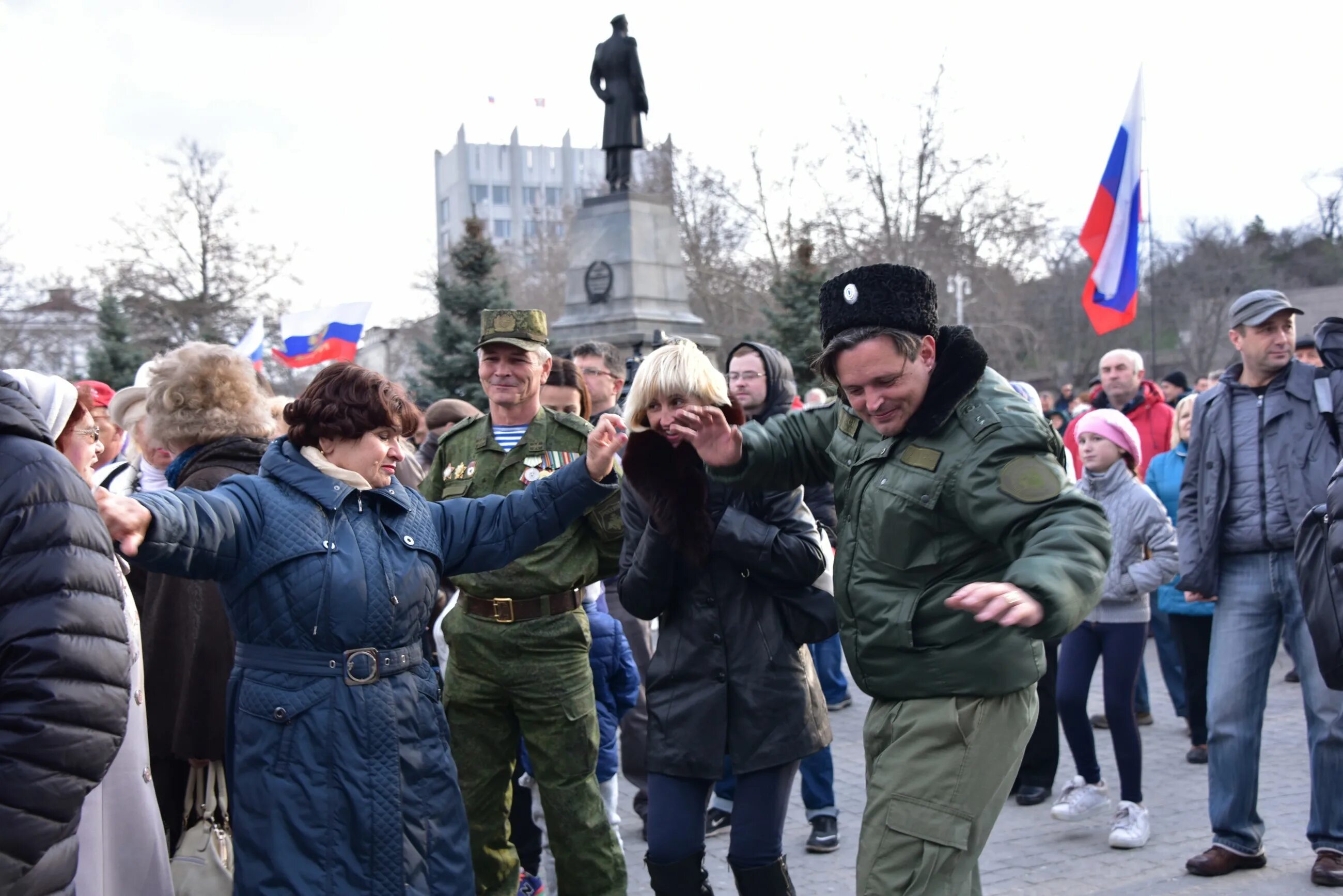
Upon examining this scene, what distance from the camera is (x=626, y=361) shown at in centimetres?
805

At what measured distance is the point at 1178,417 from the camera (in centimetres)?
771

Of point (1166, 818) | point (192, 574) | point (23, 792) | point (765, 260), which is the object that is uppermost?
point (765, 260)

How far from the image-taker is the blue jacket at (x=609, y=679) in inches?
200

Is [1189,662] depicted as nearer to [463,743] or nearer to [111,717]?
[463,743]

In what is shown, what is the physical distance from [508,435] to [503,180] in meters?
116

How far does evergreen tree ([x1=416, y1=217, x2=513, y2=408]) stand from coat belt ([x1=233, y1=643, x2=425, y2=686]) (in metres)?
13.2

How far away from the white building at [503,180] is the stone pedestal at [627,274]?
95793 millimetres

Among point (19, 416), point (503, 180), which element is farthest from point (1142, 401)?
point (503, 180)

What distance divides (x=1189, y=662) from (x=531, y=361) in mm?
4286

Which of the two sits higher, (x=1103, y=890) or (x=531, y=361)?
(x=531, y=361)

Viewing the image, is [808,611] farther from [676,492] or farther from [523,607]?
[523,607]

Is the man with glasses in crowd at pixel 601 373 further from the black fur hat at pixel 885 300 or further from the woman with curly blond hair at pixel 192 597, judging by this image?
the black fur hat at pixel 885 300

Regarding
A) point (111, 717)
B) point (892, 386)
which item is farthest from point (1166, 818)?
point (111, 717)

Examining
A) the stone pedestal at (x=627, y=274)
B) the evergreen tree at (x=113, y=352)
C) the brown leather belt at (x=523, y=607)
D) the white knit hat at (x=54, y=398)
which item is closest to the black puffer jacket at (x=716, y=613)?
the brown leather belt at (x=523, y=607)
